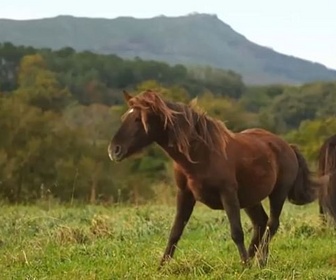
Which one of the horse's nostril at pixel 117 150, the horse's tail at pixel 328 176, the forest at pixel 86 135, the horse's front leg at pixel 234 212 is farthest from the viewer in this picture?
the forest at pixel 86 135

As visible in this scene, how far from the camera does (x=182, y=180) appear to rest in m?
7.39

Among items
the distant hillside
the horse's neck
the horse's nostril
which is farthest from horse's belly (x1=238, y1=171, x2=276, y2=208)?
the distant hillside

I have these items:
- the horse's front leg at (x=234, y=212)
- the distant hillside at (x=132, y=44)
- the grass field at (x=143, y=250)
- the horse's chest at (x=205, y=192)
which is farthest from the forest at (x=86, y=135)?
the distant hillside at (x=132, y=44)

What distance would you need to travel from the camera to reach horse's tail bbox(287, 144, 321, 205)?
840 cm

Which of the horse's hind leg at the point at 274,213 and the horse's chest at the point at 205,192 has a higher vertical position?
the horse's chest at the point at 205,192

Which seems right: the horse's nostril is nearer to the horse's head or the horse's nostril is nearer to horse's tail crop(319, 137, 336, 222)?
the horse's head

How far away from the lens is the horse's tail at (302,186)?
840 cm

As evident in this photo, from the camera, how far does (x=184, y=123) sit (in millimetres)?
7223

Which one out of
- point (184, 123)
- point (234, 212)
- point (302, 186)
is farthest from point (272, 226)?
point (184, 123)

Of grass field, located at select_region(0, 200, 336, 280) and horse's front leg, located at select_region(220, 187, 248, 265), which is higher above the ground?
horse's front leg, located at select_region(220, 187, 248, 265)

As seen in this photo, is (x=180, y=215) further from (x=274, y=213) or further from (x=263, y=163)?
(x=274, y=213)

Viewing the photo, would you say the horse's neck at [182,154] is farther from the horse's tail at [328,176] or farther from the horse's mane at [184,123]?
the horse's tail at [328,176]

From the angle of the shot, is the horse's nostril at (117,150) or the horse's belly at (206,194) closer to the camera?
the horse's nostril at (117,150)

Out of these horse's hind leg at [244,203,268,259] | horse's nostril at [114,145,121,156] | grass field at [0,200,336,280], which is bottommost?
grass field at [0,200,336,280]
